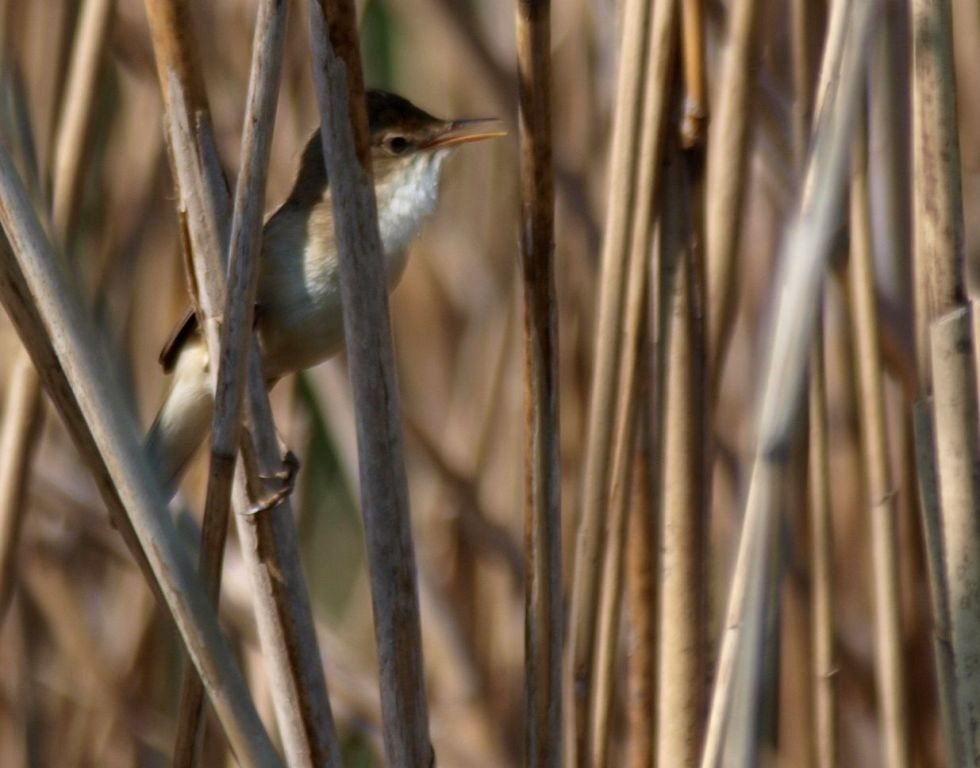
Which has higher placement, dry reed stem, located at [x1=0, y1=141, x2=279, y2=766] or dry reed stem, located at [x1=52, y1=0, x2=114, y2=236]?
dry reed stem, located at [x1=52, y1=0, x2=114, y2=236]

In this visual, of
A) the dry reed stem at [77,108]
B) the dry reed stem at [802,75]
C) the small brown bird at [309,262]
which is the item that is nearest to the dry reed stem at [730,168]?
the dry reed stem at [802,75]

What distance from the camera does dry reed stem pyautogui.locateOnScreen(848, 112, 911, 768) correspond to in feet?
4.10

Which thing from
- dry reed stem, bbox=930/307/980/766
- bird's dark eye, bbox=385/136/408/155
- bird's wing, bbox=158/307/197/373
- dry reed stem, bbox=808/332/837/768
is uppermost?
bird's dark eye, bbox=385/136/408/155

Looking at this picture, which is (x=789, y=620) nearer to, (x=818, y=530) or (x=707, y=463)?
(x=818, y=530)

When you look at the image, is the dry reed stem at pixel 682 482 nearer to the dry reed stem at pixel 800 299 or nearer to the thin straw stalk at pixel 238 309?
the dry reed stem at pixel 800 299

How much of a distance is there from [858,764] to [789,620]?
28 centimetres

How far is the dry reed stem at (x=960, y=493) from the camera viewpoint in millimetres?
924

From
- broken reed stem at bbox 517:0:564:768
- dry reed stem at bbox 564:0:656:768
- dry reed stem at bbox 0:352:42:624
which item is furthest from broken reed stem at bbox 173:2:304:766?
dry reed stem at bbox 0:352:42:624

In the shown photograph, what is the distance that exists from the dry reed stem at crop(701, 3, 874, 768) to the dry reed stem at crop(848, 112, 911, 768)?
130 mm

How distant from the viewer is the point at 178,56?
99cm

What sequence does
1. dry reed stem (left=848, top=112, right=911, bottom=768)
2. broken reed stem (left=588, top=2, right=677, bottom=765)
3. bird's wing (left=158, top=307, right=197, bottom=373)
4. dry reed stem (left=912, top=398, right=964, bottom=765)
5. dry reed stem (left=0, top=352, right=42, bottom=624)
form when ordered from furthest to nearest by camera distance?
1. bird's wing (left=158, top=307, right=197, bottom=373)
2. dry reed stem (left=0, top=352, right=42, bottom=624)
3. dry reed stem (left=848, top=112, right=911, bottom=768)
4. broken reed stem (left=588, top=2, right=677, bottom=765)
5. dry reed stem (left=912, top=398, right=964, bottom=765)

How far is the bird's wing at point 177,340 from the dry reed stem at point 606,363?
0.62m

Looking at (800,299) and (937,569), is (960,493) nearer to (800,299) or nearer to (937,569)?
(937,569)

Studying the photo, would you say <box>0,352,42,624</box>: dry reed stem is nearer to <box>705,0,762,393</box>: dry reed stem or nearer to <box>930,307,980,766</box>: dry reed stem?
<box>705,0,762,393</box>: dry reed stem
